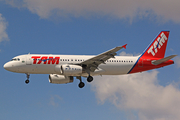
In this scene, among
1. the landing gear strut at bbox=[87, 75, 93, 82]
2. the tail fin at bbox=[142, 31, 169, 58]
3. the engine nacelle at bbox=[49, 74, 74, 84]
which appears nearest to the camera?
the landing gear strut at bbox=[87, 75, 93, 82]

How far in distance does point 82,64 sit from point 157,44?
16062 mm

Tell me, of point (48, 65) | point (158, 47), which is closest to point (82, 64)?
point (48, 65)

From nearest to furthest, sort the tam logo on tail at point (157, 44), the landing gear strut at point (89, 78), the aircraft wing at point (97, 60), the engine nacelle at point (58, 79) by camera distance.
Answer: the aircraft wing at point (97, 60) < the landing gear strut at point (89, 78) < the engine nacelle at point (58, 79) < the tam logo on tail at point (157, 44)

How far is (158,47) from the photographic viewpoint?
50.1 m

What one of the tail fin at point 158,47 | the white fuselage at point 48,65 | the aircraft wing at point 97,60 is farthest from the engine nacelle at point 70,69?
the tail fin at point 158,47

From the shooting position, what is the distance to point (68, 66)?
136 feet

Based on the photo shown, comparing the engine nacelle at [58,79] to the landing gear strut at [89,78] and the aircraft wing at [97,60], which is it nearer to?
the landing gear strut at [89,78]

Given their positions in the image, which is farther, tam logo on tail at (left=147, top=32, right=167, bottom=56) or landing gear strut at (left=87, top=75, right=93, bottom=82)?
tam logo on tail at (left=147, top=32, right=167, bottom=56)

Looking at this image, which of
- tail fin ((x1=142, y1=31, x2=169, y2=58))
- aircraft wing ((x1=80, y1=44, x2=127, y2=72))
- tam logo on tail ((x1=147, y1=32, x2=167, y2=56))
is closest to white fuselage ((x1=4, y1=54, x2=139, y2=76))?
aircraft wing ((x1=80, y1=44, x2=127, y2=72))

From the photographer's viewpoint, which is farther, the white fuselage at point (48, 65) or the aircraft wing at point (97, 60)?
the white fuselage at point (48, 65)

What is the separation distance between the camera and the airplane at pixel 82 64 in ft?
137

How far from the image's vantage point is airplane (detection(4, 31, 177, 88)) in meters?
41.6

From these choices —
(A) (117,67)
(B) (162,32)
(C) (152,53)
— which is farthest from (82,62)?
(B) (162,32)

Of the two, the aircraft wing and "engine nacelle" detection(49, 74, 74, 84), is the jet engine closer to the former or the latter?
the aircraft wing
